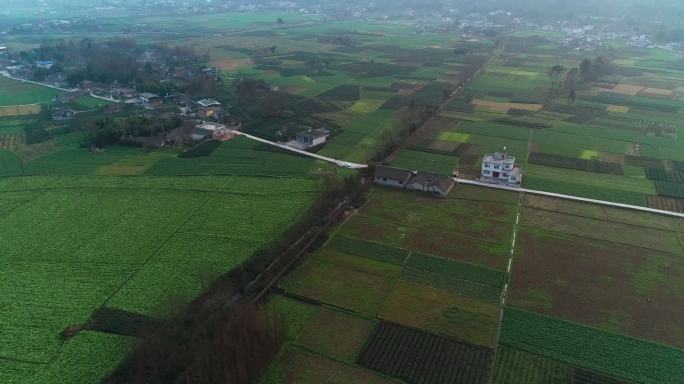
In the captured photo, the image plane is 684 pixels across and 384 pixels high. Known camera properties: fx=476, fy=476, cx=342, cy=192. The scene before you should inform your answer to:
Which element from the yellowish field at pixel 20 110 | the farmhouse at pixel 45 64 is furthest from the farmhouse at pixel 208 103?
the farmhouse at pixel 45 64

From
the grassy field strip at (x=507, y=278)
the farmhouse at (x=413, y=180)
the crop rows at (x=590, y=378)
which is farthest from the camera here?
the farmhouse at (x=413, y=180)

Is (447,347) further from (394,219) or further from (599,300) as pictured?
(394,219)

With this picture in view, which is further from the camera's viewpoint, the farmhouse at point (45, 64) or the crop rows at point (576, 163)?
the farmhouse at point (45, 64)

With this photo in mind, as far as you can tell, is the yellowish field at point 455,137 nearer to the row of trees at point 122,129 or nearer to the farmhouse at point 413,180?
the farmhouse at point 413,180

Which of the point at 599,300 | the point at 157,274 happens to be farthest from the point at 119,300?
the point at 599,300

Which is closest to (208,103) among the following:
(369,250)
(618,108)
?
(369,250)

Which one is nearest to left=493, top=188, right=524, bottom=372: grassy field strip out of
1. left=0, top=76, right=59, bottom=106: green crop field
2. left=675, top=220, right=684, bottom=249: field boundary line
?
left=675, top=220, right=684, bottom=249: field boundary line

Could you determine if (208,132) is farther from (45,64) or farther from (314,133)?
(45,64)
